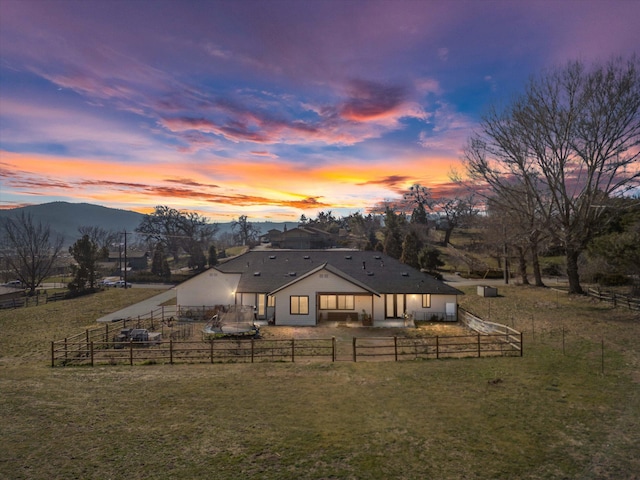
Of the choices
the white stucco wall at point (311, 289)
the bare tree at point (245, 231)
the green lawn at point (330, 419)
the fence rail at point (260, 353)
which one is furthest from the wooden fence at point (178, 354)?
the bare tree at point (245, 231)

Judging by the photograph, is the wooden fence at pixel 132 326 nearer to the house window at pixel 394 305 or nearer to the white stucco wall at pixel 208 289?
the white stucco wall at pixel 208 289

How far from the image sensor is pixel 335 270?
28984mm

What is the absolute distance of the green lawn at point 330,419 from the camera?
809 centimetres

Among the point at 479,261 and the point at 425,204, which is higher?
the point at 425,204

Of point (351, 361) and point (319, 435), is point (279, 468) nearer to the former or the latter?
point (319, 435)

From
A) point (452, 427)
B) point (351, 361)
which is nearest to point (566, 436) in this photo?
point (452, 427)

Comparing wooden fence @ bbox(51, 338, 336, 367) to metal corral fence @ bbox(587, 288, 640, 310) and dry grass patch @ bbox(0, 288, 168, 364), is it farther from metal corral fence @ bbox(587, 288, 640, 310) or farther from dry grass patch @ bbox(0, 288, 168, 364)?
metal corral fence @ bbox(587, 288, 640, 310)

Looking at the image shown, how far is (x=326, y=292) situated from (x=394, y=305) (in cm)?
577

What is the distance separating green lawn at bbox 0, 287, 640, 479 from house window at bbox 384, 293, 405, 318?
453 inches

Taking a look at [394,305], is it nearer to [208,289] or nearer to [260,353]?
[260,353]

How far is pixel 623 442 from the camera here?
914cm

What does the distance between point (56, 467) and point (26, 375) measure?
10007 millimetres

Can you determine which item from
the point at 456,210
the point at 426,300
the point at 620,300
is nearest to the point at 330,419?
the point at 426,300

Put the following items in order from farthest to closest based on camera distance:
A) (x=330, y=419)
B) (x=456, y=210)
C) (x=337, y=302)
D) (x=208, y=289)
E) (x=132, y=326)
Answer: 1. (x=456, y=210)
2. (x=208, y=289)
3. (x=337, y=302)
4. (x=132, y=326)
5. (x=330, y=419)
